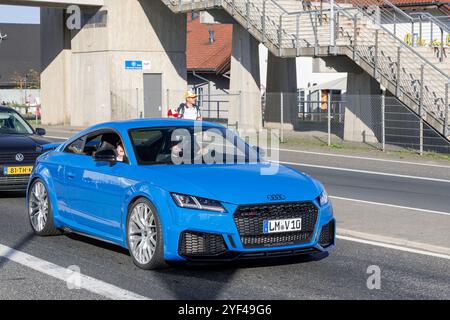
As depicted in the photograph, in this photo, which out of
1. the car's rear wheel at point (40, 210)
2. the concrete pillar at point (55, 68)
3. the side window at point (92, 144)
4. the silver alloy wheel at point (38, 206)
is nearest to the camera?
the side window at point (92, 144)

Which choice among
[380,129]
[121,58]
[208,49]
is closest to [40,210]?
[380,129]

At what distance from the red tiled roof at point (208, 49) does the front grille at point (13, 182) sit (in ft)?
154

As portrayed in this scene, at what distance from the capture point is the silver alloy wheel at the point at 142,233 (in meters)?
9.18

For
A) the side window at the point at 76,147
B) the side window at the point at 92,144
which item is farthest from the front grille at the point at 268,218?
the side window at the point at 76,147

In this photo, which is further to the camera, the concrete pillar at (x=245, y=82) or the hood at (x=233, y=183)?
the concrete pillar at (x=245, y=82)

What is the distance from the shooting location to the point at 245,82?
36531 millimetres

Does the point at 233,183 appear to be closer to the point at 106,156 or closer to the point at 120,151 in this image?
the point at 106,156

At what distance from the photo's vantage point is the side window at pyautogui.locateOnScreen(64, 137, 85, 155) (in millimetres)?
11102

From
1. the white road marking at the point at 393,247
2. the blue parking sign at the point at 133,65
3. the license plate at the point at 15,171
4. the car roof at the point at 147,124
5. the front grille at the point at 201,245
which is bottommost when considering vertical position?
the white road marking at the point at 393,247

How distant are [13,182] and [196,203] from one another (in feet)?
23.1

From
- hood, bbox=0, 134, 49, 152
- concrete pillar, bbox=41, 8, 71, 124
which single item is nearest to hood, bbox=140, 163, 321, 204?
hood, bbox=0, 134, 49, 152

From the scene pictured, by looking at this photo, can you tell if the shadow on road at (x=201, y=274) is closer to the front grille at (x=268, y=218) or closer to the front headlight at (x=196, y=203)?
the front grille at (x=268, y=218)

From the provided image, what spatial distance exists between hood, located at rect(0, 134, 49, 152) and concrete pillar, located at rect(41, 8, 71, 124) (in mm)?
30545
